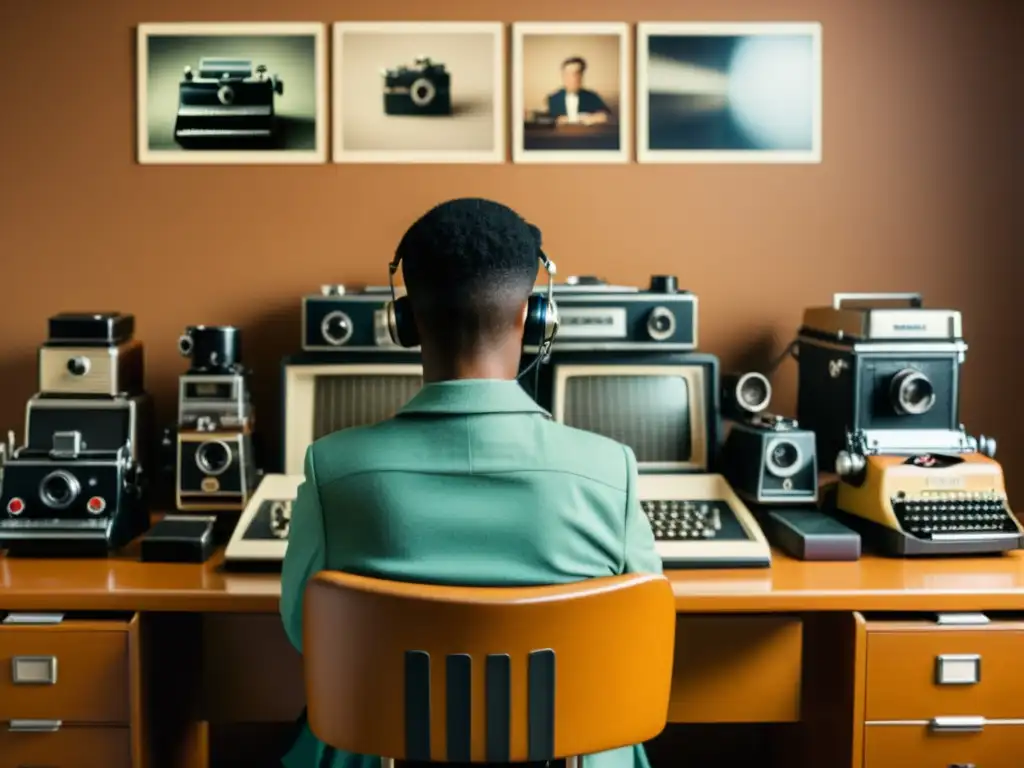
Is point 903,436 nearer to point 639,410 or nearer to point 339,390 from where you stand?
point 639,410

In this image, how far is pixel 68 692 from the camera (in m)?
1.98

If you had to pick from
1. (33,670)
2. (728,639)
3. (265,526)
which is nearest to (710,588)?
(728,639)

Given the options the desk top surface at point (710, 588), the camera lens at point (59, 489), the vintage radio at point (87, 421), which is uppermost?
the vintage radio at point (87, 421)

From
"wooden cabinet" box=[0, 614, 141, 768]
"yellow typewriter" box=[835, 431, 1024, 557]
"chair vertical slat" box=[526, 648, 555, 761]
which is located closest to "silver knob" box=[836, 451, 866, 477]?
"yellow typewriter" box=[835, 431, 1024, 557]

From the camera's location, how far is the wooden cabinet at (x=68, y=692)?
6.40 ft

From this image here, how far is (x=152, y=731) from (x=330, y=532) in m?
0.90

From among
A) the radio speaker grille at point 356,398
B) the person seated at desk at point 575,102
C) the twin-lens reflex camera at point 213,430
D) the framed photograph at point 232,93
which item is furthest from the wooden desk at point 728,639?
the person seated at desk at point 575,102

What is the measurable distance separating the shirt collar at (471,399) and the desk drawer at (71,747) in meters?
0.97

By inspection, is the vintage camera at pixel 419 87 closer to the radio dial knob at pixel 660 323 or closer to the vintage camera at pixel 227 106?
the vintage camera at pixel 227 106

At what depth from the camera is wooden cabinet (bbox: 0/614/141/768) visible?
1952 mm

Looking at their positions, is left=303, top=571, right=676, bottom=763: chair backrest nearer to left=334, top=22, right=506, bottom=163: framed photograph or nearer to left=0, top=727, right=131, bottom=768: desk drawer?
left=0, top=727, right=131, bottom=768: desk drawer

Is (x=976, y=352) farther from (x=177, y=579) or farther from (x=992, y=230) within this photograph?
(x=177, y=579)

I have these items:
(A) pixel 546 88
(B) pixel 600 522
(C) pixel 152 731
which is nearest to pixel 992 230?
(A) pixel 546 88

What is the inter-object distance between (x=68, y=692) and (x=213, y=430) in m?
0.60
